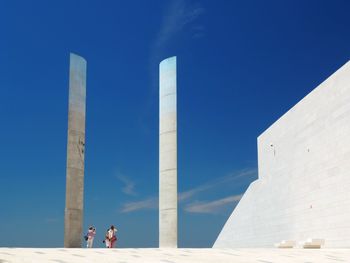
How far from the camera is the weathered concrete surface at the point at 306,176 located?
24.7 meters

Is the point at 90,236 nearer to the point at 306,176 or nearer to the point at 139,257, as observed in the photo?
the point at 139,257

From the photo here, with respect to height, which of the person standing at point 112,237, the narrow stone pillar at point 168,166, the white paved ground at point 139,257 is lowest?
the white paved ground at point 139,257

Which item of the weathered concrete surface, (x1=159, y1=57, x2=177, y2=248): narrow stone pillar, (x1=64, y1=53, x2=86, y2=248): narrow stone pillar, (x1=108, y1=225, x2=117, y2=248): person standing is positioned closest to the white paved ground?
(x1=64, y1=53, x2=86, y2=248): narrow stone pillar

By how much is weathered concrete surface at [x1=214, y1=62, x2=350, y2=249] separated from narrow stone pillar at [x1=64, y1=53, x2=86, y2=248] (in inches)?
475

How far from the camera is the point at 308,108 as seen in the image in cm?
2914

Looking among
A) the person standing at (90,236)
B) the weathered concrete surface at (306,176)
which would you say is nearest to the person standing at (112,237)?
the person standing at (90,236)

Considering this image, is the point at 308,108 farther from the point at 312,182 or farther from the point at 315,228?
the point at 315,228

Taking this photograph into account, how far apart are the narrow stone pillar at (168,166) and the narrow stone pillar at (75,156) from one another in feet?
11.8

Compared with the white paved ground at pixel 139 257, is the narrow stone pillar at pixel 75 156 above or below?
above

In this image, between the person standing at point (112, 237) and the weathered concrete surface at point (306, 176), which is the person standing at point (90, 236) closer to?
the person standing at point (112, 237)

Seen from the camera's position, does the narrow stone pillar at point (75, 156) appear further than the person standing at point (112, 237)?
No

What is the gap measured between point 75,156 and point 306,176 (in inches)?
566

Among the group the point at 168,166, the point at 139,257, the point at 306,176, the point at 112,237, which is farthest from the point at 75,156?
the point at 306,176

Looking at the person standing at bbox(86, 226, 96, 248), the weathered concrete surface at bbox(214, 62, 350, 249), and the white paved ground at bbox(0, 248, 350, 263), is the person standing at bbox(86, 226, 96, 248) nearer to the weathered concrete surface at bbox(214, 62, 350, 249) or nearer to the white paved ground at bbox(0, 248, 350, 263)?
the white paved ground at bbox(0, 248, 350, 263)
